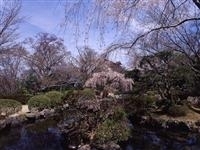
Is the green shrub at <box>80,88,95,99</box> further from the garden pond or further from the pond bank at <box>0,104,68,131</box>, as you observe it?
the pond bank at <box>0,104,68,131</box>

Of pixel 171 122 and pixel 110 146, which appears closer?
pixel 110 146

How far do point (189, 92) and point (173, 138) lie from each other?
8930mm

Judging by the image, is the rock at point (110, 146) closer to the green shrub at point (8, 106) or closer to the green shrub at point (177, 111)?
the green shrub at point (177, 111)

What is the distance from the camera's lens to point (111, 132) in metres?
14.9

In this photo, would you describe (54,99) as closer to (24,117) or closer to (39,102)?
(39,102)

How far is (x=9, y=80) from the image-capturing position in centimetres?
4097

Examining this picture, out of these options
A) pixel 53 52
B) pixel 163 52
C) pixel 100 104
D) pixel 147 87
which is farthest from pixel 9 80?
pixel 100 104

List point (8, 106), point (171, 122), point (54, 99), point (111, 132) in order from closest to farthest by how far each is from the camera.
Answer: point (111, 132)
point (171, 122)
point (8, 106)
point (54, 99)

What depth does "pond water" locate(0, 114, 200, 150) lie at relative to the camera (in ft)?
50.5

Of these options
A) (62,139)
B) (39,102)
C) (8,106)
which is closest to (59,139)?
(62,139)

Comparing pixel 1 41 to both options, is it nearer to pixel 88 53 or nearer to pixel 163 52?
pixel 163 52

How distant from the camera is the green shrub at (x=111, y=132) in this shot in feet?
47.7

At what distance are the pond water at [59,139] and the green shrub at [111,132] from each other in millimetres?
423

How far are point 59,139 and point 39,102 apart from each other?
8.39 m
